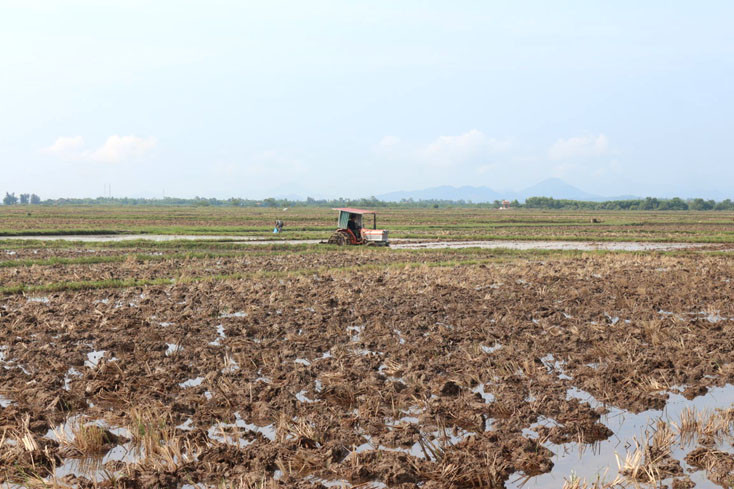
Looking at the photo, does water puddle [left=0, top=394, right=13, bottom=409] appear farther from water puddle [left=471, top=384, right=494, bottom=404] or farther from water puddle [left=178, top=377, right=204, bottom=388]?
water puddle [left=471, top=384, right=494, bottom=404]

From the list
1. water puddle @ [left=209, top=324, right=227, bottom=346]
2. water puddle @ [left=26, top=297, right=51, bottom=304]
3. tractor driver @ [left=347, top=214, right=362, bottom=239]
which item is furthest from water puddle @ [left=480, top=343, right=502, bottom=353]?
tractor driver @ [left=347, top=214, right=362, bottom=239]

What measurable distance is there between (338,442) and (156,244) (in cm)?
2679

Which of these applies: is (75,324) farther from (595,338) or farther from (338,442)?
(595,338)

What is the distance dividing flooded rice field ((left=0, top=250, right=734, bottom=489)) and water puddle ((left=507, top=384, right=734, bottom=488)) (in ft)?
0.08

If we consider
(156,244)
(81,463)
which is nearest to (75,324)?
(81,463)

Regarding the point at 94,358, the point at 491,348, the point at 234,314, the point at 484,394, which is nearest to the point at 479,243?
the point at 234,314

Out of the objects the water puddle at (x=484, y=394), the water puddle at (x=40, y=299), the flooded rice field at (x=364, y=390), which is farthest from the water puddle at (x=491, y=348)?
the water puddle at (x=40, y=299)

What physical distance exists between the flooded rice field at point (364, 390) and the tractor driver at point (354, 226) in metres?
15.9

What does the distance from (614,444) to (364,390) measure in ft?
9.34

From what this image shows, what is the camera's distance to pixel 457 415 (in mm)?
6902

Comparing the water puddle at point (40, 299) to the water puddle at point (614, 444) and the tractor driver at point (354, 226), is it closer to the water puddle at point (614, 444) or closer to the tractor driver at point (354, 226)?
the water puddle at point (614, 444)

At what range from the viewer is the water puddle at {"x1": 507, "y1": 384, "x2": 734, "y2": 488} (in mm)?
5510

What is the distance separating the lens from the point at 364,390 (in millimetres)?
7812

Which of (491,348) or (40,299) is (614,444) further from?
(40,299)
